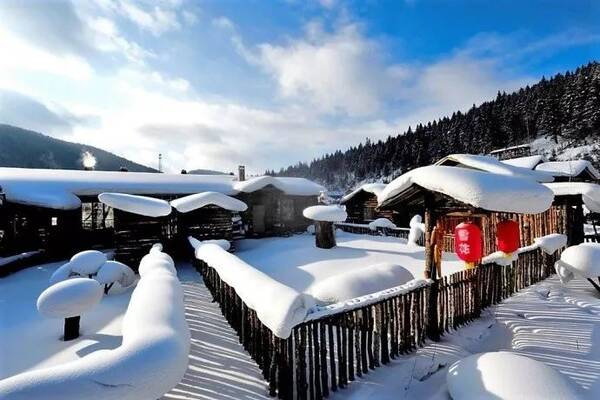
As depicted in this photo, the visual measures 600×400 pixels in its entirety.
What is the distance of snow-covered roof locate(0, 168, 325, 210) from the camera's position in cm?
1534

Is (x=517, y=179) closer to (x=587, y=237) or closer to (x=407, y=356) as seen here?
(x=407, y=356)

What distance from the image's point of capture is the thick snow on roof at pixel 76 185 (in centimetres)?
1526

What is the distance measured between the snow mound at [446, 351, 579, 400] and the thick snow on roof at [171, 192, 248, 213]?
13117mm

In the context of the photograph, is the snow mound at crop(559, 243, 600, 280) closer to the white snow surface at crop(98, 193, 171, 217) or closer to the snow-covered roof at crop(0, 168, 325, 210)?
the white snow surface at crop(98, 193, 171, 217)

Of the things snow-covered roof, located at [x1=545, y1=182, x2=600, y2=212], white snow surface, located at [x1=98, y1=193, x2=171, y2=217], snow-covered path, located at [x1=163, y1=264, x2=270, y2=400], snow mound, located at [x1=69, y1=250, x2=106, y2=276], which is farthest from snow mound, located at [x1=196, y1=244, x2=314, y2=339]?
snow-covered roof, located at [x1=545, y1=182, x2=600, y2=212]

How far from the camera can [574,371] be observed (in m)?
4.94

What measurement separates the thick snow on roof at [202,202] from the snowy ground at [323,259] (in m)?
2.81

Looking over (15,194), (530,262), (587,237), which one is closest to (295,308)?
(530,262)

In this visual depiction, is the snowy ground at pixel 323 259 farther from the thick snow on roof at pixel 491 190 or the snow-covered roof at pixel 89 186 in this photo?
the thick snow on roof at pixel 491 190

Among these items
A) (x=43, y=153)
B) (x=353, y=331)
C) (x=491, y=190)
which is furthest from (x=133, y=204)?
(x=43, y=153)

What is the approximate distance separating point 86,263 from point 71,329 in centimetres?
390

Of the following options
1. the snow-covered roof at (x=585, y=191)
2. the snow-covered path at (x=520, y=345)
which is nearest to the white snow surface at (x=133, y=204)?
the snow-covered path at (x=520, y=345)

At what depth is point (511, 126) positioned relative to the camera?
7625cm

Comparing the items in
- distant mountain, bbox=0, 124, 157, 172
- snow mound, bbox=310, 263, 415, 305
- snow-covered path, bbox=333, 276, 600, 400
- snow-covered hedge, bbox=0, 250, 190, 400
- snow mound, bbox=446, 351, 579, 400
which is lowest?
snow-covered path, bbox=333, 276, 600, 400
